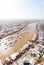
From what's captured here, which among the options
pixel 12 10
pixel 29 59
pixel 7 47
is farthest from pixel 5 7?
pixel 29 59

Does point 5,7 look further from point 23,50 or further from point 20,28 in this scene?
point 23,50

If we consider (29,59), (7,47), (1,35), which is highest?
(1,35)

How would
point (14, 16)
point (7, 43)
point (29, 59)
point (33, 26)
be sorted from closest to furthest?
1. point (29, 59)
2. point (7, 43)
3. point (14, 16)
4. point (33, 26)

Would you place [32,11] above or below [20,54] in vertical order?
above

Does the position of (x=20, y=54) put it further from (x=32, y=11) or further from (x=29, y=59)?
(x=32, y=11)

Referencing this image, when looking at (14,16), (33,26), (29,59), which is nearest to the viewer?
(29,59)

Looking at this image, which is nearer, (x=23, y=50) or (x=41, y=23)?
(x=23, y=50)
